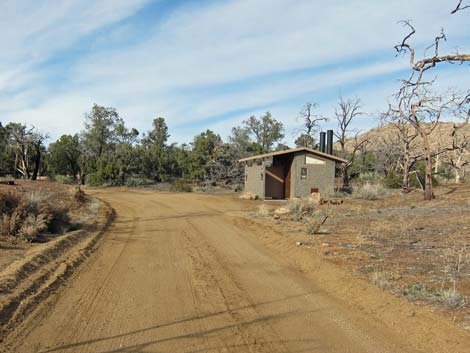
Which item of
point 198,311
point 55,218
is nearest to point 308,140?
point 55,218

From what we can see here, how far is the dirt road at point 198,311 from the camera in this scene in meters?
5.08

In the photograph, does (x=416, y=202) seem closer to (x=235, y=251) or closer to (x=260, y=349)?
(x=235, y=251)

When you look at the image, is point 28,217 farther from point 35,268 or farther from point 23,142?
point 23,142

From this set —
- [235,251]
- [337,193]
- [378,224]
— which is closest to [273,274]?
[235,251]

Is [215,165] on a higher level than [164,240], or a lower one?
higher

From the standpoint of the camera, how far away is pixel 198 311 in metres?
6.21

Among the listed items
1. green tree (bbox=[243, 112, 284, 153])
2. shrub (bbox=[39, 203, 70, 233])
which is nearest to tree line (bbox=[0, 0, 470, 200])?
green tree (bbox=[243, 112, 284, 153])

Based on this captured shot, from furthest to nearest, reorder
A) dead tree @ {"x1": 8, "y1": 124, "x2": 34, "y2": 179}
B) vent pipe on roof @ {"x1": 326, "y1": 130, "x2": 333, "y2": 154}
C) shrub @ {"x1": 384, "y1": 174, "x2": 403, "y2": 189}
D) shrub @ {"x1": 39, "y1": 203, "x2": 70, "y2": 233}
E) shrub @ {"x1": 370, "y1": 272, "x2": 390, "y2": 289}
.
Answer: dead tree @ {"x1": 8, "y1": 124, "x2": 34, "y2": 179}
shrub @ {"x1": 384, "y1": 174, "x2": 403, "y2": 189}
vent pipe on roof @ {"x1": 326, "y1": 130, "x2": 333, "y2": 154}
shrub @ {"x1": 39, "y1": 203, "x2": 70, "y2": 233}
shrub @ {"x1": 370, "y1": 272, "x2": 390, "y2": 289}

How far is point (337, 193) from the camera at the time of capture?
33.5 metres

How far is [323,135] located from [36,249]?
33.6 meters

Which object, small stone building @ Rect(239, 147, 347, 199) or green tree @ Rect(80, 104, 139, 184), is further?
green tree @ Rect(80, 104, 139, 184)

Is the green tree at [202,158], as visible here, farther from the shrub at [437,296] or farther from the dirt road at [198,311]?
the shrub at [437,296]

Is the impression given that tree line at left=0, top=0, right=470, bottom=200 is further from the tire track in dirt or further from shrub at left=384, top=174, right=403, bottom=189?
the tire track in dirt

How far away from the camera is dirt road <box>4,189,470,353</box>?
5078 millimetres
